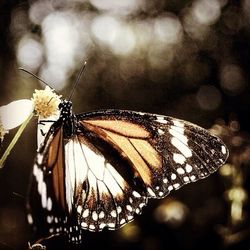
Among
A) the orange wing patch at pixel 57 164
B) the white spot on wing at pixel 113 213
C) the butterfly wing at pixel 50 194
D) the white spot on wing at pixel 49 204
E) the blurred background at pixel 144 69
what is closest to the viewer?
the butterfly wing at pixel 50 194

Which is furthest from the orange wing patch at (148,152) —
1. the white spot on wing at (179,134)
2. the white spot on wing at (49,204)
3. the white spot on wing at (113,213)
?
the white spot on wing at (49,204)

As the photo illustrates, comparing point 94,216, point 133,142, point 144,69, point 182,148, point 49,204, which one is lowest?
point 49,204

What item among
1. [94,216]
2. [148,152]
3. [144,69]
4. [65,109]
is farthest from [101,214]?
[144,69]

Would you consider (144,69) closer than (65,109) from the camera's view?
No

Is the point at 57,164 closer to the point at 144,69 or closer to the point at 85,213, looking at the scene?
the point at 85,213

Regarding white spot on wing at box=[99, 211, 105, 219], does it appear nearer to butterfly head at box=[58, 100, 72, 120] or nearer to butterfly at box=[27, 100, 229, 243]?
butterfly at box=[27, 100, 229, 243]

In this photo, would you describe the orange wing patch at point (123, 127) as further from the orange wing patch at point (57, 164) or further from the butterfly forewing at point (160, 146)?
the orange wing patch at point (57, 164)

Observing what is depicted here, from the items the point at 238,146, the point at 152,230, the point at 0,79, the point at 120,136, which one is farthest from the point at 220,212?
the point at 0,79

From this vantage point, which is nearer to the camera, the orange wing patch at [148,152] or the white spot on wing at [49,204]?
the white spot on wing at [49,204]
